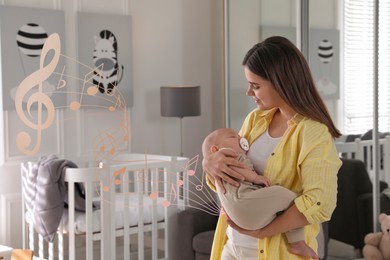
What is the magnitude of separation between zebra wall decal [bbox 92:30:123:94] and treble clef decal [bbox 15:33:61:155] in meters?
0.31

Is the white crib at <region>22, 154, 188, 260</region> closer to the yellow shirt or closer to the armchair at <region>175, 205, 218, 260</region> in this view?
the armchair at <region>175, 205, 218, 260</region>

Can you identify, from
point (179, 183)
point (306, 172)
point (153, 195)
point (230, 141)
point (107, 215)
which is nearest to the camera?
point (306, 172)

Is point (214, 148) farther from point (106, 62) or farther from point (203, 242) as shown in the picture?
point (106, 62)

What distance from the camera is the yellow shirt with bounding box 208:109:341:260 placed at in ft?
5.26

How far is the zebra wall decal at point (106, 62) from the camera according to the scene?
4.29m

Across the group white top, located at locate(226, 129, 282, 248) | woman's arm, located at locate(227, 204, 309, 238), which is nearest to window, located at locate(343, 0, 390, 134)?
white top, located at locate(226, 129, 282, 248)

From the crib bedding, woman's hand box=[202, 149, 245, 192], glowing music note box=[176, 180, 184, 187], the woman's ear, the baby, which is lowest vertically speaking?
the crib bedding

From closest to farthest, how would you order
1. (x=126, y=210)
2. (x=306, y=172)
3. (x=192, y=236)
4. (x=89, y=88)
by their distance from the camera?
1. (x=306, y=172)
2. (x=126, y=210)
3. (x=192, y=236)
4. (x=89, y=88)

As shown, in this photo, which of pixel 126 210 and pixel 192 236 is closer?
pixel 126 210

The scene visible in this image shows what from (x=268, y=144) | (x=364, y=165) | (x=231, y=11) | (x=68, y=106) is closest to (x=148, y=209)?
(x=68, y=106)

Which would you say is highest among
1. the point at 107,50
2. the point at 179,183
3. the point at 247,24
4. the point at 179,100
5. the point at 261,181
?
the point at 247,24

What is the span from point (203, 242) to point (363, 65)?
1.35 metres

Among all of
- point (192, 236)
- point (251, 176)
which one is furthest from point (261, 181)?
point (192, 236)

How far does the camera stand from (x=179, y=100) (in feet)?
14.5
